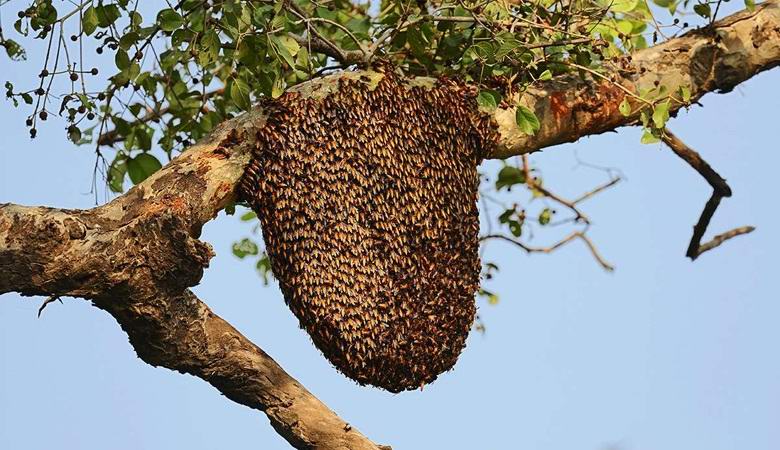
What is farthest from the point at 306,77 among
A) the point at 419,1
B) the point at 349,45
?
Answer: the point at 419,1

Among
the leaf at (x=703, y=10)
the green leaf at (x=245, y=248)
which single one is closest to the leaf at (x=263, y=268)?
the green leaf at (x=245, y=248)

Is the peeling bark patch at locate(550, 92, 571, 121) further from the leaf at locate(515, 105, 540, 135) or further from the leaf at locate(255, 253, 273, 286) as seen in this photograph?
the leaf at locate(255, 253, 273, 286)

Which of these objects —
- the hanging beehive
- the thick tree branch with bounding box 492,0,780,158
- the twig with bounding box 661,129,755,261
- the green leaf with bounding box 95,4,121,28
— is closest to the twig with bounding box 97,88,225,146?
the green leaf with bounding box 95,4,121,28

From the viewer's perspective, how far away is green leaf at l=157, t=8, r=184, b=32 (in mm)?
3661

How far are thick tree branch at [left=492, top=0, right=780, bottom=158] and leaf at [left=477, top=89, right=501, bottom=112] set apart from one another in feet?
0.44

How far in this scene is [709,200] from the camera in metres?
4.89

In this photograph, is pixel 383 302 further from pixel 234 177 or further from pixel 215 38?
pixel 215 38

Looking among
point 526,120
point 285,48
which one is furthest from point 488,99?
point 285,48

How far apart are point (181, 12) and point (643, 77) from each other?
1.40 metres

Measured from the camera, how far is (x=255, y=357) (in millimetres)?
3596

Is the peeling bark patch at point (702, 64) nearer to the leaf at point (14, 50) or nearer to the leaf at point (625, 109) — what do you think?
the leaf at point (625, 109)

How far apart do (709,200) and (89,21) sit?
2.37 metres

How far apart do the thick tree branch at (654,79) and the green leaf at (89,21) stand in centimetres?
115

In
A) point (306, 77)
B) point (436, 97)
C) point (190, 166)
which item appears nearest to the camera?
point (190, 166)
